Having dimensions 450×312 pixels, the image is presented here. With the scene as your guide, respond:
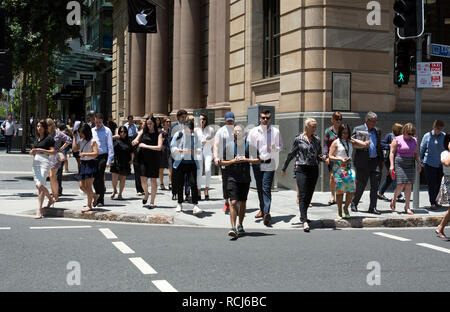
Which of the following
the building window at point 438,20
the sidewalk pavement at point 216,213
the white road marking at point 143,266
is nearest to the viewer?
the white road marking at point 143,266

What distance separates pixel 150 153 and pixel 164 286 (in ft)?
20.7

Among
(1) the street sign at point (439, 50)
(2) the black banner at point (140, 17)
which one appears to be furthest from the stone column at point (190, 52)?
(1) the street sign at point (439, 50)

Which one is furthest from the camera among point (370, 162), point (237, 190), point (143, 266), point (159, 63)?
point (159, 63)

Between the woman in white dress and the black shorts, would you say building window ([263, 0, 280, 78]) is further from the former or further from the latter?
the black shorts

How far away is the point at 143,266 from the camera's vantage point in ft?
22.9

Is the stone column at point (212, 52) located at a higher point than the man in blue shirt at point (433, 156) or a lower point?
higher

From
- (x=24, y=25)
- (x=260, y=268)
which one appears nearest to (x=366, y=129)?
(x=260, y=268)

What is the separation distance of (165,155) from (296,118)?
3.66 metres

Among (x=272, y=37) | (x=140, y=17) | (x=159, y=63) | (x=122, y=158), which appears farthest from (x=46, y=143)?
(x=159, y=63)

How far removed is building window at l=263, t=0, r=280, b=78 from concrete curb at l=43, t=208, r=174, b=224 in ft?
28.3

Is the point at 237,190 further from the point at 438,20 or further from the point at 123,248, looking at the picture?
the point at 438,20

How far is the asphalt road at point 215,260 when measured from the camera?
6.11m

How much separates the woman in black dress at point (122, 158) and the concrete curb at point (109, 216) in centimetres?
234

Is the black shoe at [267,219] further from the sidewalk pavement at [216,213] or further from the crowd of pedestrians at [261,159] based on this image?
the sidewalk pavement at [216,213]
